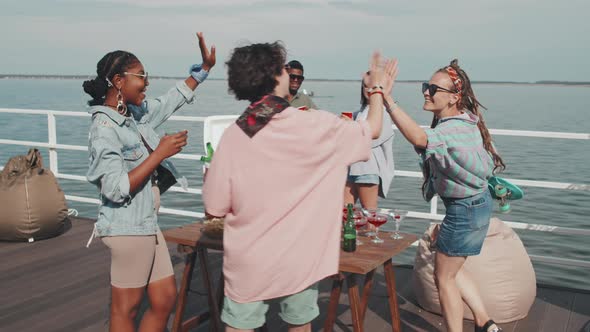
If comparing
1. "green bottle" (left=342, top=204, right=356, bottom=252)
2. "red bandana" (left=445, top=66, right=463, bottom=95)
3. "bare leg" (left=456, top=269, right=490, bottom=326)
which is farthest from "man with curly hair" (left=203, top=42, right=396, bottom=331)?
"bare leg" (left=456, top=269, right=490, bottom=326)

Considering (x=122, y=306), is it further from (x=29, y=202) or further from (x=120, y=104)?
(x=29, y=202)

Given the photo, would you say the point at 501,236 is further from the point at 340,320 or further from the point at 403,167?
the point at 403,167

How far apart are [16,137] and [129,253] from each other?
28244mm

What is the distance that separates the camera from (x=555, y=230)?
179 inches

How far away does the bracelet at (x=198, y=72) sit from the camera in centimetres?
321

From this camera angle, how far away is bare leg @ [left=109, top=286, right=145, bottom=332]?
274 centimetres

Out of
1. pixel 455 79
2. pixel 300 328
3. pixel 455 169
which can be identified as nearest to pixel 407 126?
pixel 455 169

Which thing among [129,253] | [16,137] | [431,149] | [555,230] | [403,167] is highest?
[431,149]

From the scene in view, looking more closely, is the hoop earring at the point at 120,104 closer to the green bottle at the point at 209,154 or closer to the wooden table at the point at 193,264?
the wooden table at the point at 193,264

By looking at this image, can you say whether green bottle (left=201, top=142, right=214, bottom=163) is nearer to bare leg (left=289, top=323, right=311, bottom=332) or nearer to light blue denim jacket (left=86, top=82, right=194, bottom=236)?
light blue denim jacket (left=86, top=82, right=194, bottom=236)

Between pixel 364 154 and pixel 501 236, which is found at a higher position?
pixel 364 154

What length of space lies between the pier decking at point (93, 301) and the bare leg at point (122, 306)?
1112 millimetres

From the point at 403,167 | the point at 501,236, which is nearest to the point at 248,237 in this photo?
the point at 501,236

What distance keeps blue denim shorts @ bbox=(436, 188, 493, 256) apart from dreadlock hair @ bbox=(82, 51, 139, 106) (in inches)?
63.2
